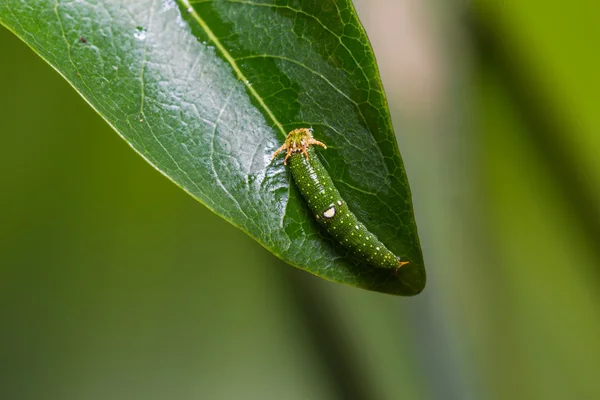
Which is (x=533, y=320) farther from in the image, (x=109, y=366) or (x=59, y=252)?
(x=59, y=252)

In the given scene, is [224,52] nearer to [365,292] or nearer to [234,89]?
[234,89]

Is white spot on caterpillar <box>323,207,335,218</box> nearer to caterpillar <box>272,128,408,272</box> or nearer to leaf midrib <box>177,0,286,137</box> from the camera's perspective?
caterpillar <box>272,128,408,272</box>

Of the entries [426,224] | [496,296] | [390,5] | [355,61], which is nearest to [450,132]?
[426,224]

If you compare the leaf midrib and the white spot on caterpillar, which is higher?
the leaf midrib

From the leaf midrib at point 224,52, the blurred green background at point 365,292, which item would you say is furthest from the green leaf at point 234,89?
the blurred green background at point 365,292

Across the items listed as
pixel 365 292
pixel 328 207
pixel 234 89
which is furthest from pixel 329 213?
pixel 365 292

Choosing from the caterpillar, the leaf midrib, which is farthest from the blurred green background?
the leaf midrib

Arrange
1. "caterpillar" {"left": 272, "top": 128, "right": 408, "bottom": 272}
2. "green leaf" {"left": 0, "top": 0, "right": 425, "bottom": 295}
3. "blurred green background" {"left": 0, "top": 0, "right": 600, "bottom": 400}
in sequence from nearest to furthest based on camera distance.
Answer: "green leaf" {"left": 0, "top": 0, "right": 425, "bottom": 295}, "caterpillar" {"left": 272, "top": 128, "right": 408, "bottom": 272}, "blurred green background" {"left": 0, "top": 0, "right": 600, "bottom": 400}
